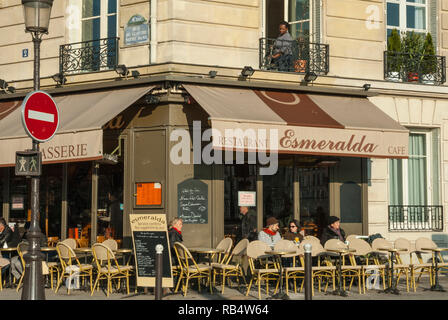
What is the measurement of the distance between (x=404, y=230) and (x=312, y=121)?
3.81 metres

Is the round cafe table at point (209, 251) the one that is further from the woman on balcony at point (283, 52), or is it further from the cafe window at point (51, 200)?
the woman on balcony at point (283, 52)

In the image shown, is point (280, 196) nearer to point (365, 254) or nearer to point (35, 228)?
point (365, 254)

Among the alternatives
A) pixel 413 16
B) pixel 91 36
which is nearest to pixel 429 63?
pixel 413 16

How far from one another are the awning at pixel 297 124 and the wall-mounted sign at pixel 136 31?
140 cm

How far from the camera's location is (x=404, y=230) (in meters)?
15.9

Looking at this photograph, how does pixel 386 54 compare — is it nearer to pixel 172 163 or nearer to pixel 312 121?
pixel 312 121

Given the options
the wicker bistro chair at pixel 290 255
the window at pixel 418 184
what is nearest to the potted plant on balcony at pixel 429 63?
the window at pixel 418 184

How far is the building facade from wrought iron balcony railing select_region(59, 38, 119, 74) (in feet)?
0.09

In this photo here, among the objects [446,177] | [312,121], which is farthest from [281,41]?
[446,177]

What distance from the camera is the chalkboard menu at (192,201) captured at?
45.4 ft

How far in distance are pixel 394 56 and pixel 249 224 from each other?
493 centimetres

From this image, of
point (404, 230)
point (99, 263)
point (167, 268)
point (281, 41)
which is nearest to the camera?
point (167, 268)

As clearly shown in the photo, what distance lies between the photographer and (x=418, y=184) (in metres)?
16.5

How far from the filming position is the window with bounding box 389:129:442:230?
53.3 ft
